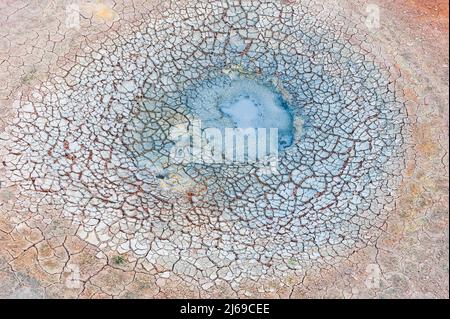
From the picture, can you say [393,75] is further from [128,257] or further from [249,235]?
[128,257]

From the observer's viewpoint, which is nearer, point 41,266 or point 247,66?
point 41,266

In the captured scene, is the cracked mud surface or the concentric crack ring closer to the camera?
the cracked mud surface
